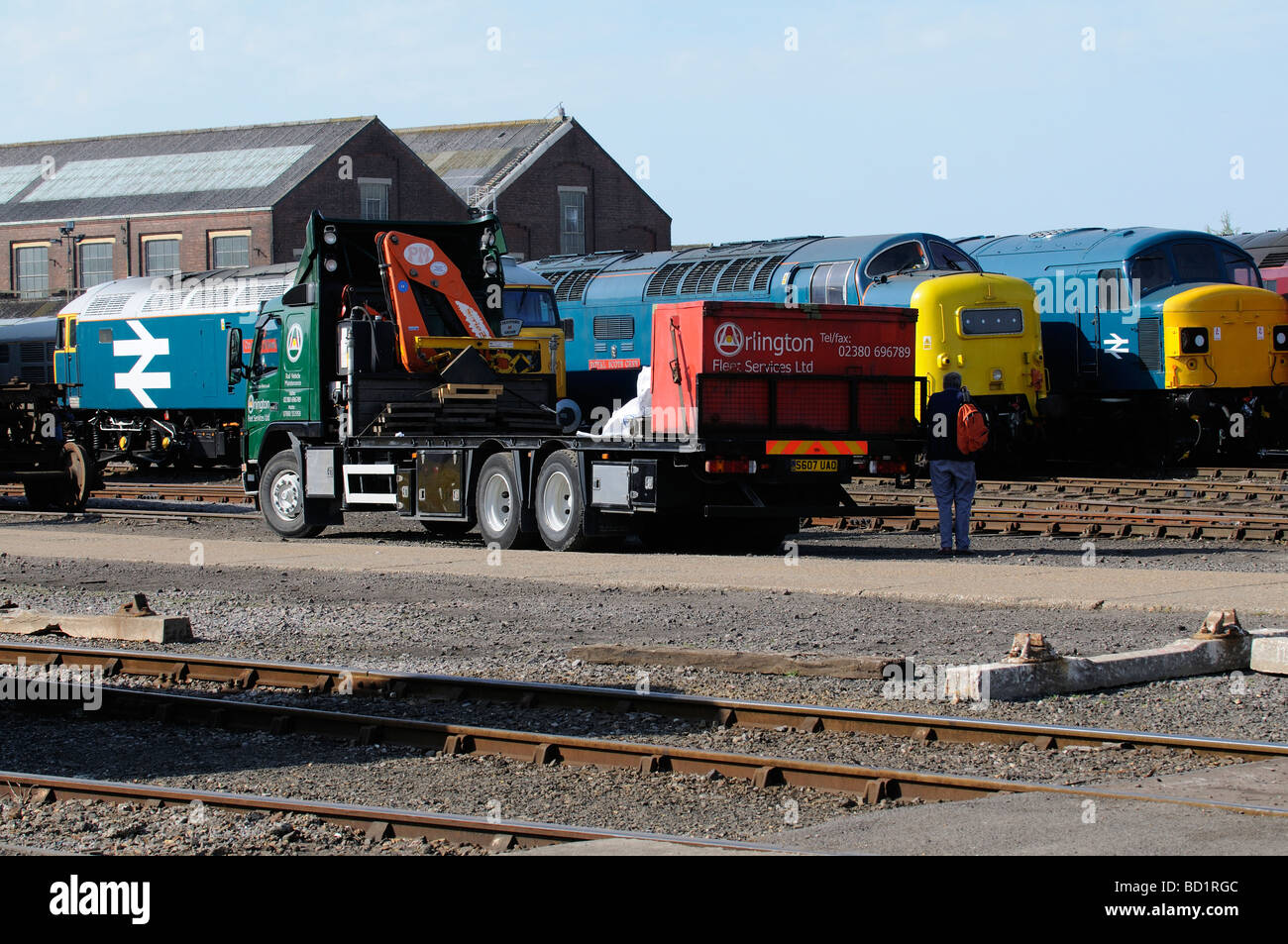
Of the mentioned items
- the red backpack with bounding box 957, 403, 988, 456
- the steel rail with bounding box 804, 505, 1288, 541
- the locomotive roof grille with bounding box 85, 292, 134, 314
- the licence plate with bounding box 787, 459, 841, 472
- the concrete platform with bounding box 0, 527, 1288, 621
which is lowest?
the concrete platform with bounding box 0, 527, 1288, 621

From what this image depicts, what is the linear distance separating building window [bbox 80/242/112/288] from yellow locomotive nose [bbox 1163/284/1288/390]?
43185 millimetres

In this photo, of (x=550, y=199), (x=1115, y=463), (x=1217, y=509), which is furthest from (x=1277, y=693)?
(x=550, y=199)

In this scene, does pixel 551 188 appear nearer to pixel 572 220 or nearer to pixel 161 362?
pixel 572 220

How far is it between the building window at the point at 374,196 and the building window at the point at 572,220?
7056mm

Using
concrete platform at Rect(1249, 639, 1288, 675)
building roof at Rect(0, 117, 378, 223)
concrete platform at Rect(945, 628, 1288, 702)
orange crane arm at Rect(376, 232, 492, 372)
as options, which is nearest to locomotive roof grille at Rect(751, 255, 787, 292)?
orange crane arm at Rect(376, 232, 492, 372)

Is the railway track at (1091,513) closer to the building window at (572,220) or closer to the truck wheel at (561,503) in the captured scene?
the truck wheel at (561,503)

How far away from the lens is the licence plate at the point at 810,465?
16.3 meters

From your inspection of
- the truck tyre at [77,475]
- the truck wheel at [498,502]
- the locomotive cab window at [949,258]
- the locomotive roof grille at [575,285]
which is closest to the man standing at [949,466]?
the truck wheel at [498,502]

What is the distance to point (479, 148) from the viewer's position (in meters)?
65.1

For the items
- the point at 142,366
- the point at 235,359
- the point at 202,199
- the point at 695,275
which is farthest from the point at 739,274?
the point at 202,199

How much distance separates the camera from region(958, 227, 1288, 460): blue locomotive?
24359 mm

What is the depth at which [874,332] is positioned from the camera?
17.0 meters

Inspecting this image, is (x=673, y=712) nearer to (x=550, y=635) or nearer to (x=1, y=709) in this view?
(x=550, y=635)

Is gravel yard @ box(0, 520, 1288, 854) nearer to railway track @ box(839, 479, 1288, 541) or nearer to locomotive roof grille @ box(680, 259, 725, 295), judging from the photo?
railway track @ box(839, 479, 1288, 541)
